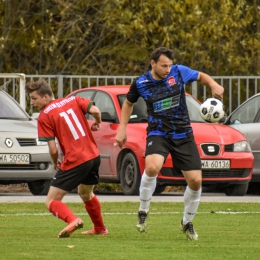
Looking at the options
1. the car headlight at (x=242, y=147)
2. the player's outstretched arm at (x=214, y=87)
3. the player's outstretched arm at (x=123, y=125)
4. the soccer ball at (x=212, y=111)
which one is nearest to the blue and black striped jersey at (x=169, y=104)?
the player's outstretched arm at (x=214, y=87)

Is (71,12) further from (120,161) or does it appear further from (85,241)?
(85,241)

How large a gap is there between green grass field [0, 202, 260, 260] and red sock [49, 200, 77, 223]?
0.19 metres

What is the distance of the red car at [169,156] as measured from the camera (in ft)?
55.6

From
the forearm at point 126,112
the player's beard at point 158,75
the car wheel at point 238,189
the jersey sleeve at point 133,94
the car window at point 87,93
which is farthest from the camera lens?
the car window at point 87,93

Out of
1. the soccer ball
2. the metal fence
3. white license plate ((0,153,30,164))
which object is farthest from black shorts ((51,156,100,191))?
the metal fence

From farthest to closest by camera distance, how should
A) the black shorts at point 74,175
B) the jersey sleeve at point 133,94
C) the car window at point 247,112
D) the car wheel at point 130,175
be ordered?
the car window at point 247,112 < the car wheel at point 130,175 < the jersey sleeve at point 133,94 < the black shorts at point 74,175

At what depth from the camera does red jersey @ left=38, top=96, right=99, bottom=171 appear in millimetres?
10852

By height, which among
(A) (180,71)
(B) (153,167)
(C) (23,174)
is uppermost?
(A) (180,71)

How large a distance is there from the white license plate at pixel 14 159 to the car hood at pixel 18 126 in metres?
0.40

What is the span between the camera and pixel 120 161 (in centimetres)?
1750

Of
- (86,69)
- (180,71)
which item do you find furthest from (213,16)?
(180,71)

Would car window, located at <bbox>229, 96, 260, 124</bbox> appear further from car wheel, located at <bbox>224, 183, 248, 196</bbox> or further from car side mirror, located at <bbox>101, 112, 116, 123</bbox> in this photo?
car side mirror, located at <bbox>101, 112, 116, 123</bbox>

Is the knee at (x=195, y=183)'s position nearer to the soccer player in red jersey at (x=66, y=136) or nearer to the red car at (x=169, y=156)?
the soccer player in red jersey at (x=66, y=136)

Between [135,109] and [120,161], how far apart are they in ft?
2.64
